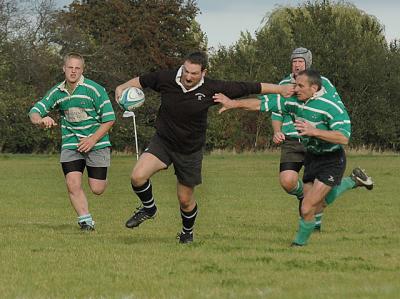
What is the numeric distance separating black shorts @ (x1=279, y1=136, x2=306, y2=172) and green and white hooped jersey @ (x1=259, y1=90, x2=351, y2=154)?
1.62 meters

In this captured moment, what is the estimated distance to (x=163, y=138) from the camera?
10906 mm

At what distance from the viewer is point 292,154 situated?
12766mm

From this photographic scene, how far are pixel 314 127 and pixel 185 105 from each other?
1.44m

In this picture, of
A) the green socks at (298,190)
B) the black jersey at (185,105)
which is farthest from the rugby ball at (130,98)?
the green socks at (298,190)

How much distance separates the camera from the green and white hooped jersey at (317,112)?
10.5m

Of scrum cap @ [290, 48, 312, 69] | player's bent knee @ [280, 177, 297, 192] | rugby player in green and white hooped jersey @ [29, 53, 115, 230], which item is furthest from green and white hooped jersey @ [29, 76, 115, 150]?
scrum cap @ [290, 48, 312, 69]

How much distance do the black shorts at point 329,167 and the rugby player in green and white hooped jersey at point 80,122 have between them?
288cm

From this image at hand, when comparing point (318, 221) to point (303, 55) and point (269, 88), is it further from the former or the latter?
point (269, 88)

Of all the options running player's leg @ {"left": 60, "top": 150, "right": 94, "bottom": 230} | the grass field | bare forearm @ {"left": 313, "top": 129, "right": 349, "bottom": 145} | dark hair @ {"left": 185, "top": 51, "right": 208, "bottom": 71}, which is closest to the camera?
the grass field

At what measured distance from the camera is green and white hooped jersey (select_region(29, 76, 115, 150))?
12555 millimetres

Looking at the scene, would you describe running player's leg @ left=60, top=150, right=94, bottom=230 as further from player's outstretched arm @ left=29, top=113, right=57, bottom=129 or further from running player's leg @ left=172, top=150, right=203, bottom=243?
running player's leg @ left=172, top=150, right=203, bottom=243

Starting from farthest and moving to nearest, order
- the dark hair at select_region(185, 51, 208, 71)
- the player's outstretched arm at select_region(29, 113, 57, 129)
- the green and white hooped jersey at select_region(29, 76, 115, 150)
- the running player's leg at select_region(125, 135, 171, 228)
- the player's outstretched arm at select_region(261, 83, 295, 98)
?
the green and white hooped jersey at select_region(29, 76, 115, 150) → the player's outstretched arm at select_region(29, 113, 57, 129) → the running player's leg at select_region(125, 135, 171, 228) → the player's outstretched arm at select_region(261, 83, 295, 98) → the dark hair at select_region(185, 51, 208, 71)

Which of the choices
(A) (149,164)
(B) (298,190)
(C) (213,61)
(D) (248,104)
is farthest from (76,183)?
(C) (213,61)

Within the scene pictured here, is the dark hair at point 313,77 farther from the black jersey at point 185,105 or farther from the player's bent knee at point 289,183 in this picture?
the player's bent knee at point 289,183
